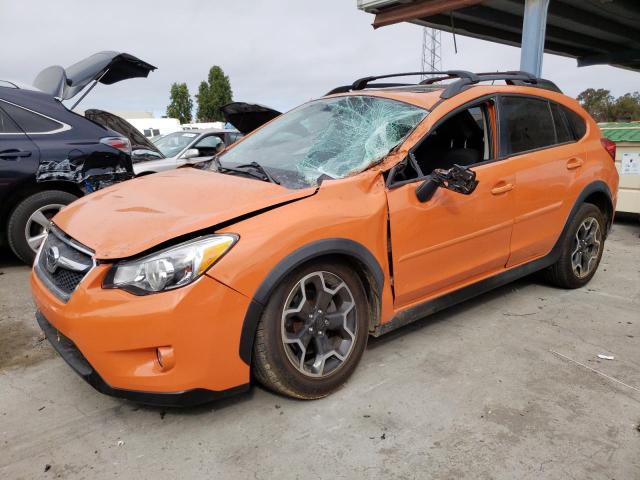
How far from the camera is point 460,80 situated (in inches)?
134

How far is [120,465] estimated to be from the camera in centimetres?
220

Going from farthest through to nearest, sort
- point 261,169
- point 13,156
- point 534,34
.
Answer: point 534,34
point 13,156
point 261,169

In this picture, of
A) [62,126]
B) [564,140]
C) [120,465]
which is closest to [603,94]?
[564,140]

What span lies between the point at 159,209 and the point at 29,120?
3034mm

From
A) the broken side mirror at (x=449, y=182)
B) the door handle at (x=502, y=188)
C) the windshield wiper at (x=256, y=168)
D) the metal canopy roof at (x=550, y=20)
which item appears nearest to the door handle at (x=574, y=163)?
the door handle at (x=502, y=188)

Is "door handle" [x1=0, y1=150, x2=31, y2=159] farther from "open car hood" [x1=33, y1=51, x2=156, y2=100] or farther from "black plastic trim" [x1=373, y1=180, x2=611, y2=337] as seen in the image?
"black plastic trim" [x1=373, y1=180, x2=611, y2=337]

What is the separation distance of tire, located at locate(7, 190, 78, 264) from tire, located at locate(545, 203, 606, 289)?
4421 mm

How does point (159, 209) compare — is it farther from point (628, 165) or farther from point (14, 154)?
point (628, 165)

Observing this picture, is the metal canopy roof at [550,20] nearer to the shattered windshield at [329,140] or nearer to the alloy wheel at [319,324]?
the shattered windshield at [329,140]

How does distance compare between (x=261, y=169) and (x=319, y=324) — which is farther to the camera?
(x=261, y=169)

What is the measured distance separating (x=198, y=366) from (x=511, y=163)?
2455mm

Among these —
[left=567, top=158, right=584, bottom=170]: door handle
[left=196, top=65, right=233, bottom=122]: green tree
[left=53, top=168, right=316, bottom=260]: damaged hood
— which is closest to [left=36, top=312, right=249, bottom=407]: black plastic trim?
[left=53, top=168, right=316, bottom=260]: damaged hood

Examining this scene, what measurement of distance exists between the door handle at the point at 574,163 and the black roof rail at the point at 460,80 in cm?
61

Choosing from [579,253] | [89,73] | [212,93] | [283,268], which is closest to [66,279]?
[283,268]
